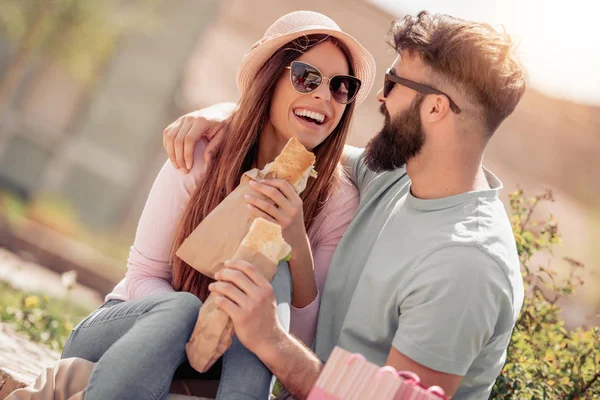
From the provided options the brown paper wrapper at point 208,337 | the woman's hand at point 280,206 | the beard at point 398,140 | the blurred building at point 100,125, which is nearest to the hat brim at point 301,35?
the beard at point 398,140

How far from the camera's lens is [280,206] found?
3322 millimetres

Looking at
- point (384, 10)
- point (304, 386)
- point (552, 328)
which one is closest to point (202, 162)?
point (304, 386)

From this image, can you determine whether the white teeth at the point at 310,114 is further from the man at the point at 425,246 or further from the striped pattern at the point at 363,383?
the striped pattern at the point at 363,383

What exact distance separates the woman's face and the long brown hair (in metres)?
0.04

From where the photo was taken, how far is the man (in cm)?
294

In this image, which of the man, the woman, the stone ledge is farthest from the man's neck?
the stone ledge

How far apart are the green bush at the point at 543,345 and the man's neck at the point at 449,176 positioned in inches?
40.6

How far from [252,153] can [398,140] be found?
74cm

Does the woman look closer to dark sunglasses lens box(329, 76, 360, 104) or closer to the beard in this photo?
dark sunglasses lens box(329, 76, 360, 104)

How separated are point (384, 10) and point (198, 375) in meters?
20.9

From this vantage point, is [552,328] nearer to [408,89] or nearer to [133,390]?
[408,89]

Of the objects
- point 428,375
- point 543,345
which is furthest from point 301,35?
point 543,345

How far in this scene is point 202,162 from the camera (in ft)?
12.7

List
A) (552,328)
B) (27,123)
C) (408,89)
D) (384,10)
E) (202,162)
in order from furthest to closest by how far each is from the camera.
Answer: (384,10) → (27,123) → (552,328) → (202,162) → (408,89)
